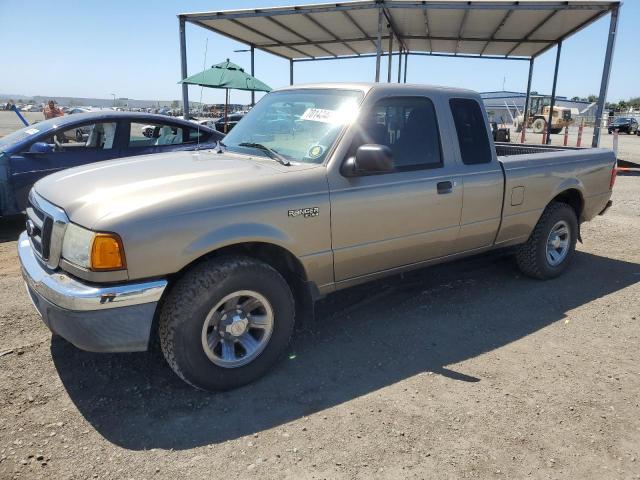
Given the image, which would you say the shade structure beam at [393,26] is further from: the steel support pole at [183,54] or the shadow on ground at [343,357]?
the shadow on ground at [343,357]

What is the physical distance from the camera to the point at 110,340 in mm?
2578

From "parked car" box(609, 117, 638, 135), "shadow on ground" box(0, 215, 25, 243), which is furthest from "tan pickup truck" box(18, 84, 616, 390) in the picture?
"parked car" box(609, 117, 638, 135)

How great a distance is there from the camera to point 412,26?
12.6m

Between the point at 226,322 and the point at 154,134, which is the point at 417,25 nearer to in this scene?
the point at 154,134

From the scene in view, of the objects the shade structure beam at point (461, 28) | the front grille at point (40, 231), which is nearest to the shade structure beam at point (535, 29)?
the shade structure beam at point (461, 28)

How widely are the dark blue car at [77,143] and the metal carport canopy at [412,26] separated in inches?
206

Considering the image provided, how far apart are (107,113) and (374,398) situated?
5885 millimetres

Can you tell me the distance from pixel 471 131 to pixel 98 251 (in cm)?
314

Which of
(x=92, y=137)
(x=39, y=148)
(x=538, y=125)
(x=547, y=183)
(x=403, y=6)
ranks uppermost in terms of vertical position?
(x=403, y=6)

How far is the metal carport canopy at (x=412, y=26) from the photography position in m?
10.1

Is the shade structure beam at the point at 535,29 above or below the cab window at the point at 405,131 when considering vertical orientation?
above

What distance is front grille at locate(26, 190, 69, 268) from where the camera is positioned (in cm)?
271

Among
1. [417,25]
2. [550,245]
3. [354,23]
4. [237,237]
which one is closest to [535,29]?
[417,25]

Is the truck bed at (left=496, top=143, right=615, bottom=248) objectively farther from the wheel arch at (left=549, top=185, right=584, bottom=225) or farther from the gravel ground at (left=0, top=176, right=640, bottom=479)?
the gravel ground at (left=0, top=176, right=640, bottom=479)
